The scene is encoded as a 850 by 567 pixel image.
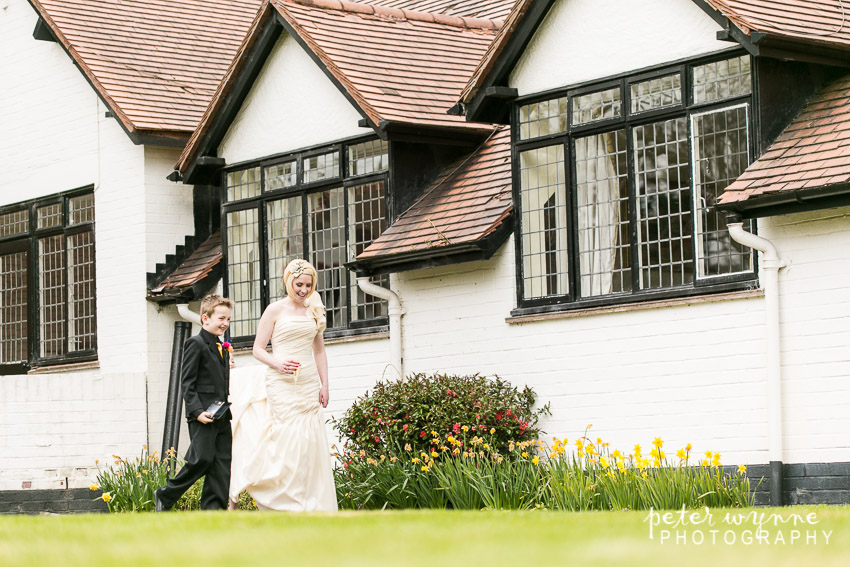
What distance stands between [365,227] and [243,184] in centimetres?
239

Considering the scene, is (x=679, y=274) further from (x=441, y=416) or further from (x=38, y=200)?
(x=38, y=200)

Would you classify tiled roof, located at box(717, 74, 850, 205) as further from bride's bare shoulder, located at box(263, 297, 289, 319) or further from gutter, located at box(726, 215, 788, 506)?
bride's bare shoulder, located at box(263, 297, 289, 319)

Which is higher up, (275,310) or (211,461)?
(275,310)

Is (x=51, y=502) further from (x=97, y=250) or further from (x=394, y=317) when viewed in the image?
(x=394, y=317)

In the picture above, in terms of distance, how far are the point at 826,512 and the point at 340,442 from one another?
7904mm

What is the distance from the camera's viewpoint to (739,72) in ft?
44.1

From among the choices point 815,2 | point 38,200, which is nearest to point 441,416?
point 815,2

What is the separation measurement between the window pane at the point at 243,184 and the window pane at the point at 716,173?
681 cm

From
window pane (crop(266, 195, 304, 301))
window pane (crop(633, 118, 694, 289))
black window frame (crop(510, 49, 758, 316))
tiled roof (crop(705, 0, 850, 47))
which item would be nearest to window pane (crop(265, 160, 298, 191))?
window pane (crop(266, 195, 304, 301))

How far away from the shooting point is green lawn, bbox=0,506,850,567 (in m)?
6.27

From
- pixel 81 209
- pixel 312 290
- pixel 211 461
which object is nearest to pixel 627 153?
pixel 312 290

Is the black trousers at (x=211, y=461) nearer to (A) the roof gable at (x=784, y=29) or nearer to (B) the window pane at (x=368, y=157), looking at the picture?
(B) the window pane at (x=368, y=157)

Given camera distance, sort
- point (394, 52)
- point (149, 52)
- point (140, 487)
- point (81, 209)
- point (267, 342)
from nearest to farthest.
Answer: point (267, 342), point (140, 487), point (394, 52), point (81, 209), point (149, 52)

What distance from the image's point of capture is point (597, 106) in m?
14.7
